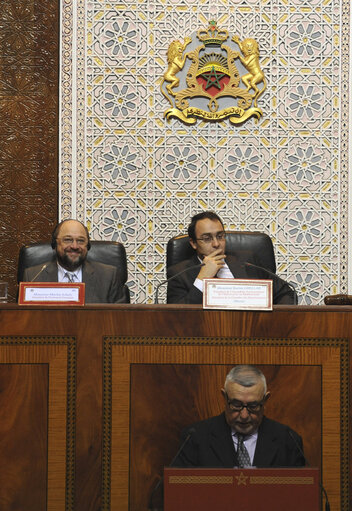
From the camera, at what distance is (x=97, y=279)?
4.10 m

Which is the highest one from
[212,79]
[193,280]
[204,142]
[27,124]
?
[212,79]

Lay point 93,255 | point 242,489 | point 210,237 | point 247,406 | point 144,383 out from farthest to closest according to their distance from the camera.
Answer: point 93,255, point 210,237, point 144,383, point 247,406, point 242,489

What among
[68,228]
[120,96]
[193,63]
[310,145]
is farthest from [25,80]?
[310,145]

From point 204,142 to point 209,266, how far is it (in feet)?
5.25

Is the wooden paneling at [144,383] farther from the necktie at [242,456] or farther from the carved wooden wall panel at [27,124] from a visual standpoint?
the carved wooden wall panel at [27,124]

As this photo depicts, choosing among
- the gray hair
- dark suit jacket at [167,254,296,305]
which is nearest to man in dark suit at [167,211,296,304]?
dark suit jacket at [167,254,296,305]

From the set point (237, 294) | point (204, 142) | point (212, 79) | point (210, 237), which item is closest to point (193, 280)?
point (210, 237)

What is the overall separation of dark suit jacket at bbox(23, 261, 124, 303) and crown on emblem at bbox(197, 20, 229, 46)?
1.98m

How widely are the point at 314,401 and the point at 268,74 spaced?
9.94ft

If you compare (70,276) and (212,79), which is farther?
(212,79)

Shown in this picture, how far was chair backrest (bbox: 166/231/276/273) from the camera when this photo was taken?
423 centimetres

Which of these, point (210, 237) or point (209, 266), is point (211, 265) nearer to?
point (209, 266)

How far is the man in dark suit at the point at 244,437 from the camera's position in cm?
251

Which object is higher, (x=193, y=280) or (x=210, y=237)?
(x=210, y=237)
